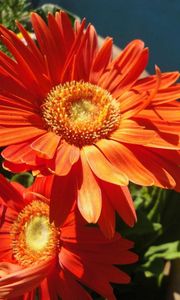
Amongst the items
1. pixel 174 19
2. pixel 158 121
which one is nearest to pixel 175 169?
pixel 158 121

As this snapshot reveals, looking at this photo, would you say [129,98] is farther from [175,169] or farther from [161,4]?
[161,4]

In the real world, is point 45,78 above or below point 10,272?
above

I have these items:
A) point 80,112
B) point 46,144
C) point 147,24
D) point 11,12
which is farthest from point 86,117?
point 147,24

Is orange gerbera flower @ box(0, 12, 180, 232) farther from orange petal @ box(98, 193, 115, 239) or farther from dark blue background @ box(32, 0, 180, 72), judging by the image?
dark blue background @ box(32, 0, 180, 72)

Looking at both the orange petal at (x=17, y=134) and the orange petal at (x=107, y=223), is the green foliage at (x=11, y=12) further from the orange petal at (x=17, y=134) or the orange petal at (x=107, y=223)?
the orange petal at (x=107, y=223)

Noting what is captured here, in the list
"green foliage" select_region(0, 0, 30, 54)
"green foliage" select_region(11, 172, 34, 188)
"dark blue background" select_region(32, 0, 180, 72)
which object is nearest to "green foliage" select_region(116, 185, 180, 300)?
"green foliage" select_region(11, 172, 34, 188)
